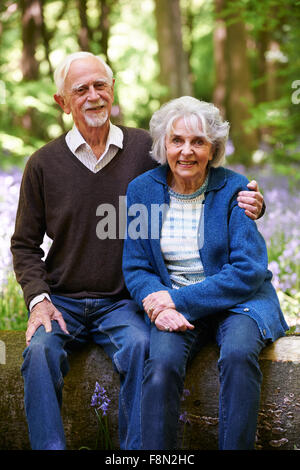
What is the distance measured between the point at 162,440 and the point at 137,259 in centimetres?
92

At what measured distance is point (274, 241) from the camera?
4.91 m

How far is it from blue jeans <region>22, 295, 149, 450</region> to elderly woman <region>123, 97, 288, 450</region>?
12 cm

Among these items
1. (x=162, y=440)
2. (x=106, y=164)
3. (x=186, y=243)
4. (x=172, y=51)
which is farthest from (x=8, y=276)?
(x=172, y=51)

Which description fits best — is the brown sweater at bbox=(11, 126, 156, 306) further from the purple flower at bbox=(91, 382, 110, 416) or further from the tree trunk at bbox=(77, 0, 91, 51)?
the tree trunk at bbox=(77, 0, 91, 51)

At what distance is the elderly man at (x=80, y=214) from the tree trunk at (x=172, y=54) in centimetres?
694

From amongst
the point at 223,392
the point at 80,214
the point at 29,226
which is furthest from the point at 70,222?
the point at 223,392

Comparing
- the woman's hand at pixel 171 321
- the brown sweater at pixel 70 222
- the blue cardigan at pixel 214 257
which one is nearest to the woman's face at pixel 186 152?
the blue cardigan at pixel 214 257

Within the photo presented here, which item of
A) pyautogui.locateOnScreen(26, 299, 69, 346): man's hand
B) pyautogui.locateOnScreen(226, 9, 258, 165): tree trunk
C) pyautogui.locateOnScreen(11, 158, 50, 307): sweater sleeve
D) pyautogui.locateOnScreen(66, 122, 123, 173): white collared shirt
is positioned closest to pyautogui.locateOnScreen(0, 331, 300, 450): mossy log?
pyautogui.locateOnScreen(26, 299, 69, 346): man's hand

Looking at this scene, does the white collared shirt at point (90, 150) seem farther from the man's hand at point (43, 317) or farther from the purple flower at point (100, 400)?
the purple flower at point (100, 400)

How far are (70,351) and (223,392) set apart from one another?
907 millimetres
